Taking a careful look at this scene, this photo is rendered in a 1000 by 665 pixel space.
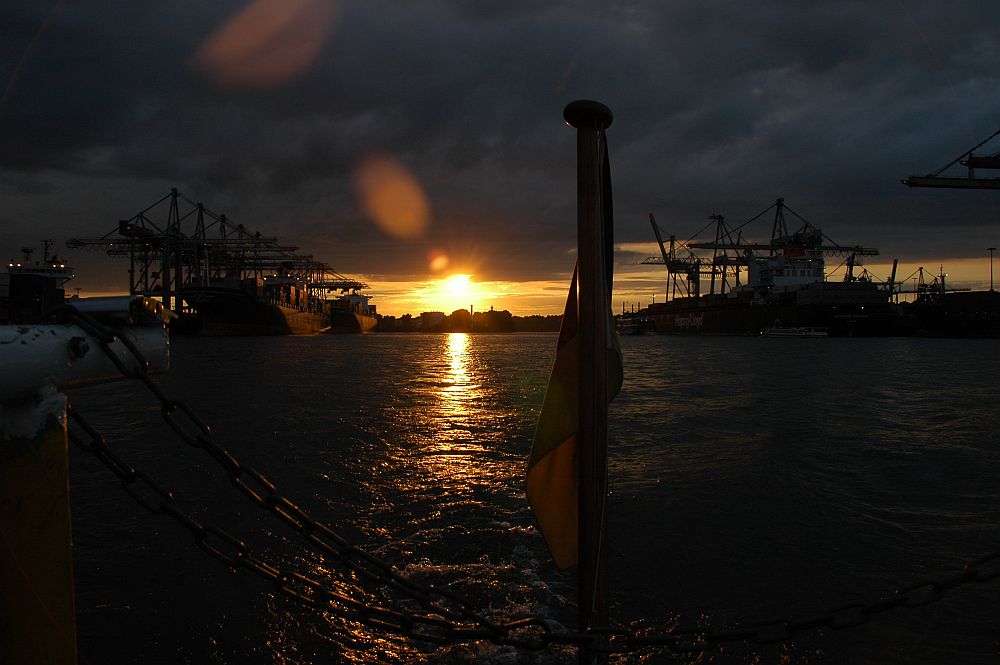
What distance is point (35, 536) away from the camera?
1513 mm

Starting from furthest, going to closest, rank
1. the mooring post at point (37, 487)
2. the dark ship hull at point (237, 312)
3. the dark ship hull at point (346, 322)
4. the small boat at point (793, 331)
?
the dark ship hull at point (346, 322) < the small boat at point (793, 331) < the dark ship hull at point (237, 312) < the mooring post at point (37, 487)

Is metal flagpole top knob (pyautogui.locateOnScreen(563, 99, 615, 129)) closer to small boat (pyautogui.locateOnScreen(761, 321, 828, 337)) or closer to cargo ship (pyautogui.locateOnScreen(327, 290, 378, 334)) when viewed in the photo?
small boat (pyautogui.locateOnScreen(761, 321, 828, 337))

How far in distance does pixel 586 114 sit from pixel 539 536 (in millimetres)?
4146

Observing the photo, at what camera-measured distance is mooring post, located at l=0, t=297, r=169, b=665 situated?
56.7 inches

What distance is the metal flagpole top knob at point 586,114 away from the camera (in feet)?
8.01

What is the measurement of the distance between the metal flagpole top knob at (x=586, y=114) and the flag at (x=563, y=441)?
3.2 inches

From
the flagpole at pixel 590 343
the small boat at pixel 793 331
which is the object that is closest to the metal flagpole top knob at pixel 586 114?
the flagpole at pixel 590 343

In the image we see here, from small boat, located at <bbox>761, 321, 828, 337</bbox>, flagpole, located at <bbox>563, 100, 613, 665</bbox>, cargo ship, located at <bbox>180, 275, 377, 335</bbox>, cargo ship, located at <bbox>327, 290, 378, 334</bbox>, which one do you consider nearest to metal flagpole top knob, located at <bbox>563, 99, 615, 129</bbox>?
flagpole, located at <bbox>563, 100, 613, 665</bbox>

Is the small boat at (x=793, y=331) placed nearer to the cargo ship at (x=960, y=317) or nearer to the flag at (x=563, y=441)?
the cargo ship at (x=960, y=317)

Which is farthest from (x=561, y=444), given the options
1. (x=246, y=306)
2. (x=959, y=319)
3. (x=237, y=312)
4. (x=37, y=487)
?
(x=959, y=319)

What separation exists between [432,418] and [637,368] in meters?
17.7

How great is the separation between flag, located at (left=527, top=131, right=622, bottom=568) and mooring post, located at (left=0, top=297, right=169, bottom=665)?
163cm

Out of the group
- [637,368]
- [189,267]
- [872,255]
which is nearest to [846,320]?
[872,255]

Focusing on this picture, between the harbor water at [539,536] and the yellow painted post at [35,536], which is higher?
the yellow painted post at [35,536]
